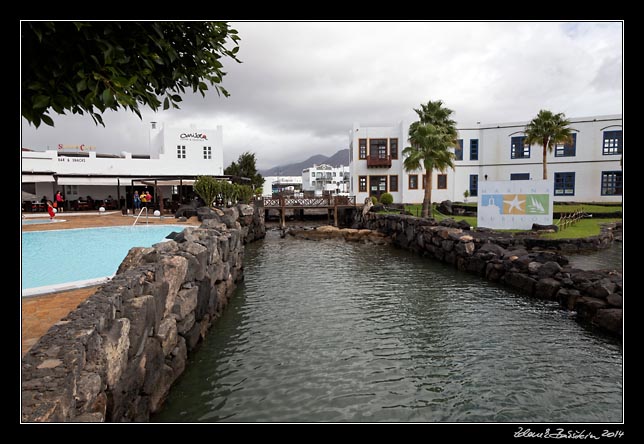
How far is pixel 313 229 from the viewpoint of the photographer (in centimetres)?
3350

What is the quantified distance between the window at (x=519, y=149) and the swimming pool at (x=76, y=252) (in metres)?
34.9

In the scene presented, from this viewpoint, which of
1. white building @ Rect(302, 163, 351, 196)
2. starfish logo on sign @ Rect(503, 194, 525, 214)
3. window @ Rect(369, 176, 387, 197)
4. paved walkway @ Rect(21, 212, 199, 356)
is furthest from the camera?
white building @ Rect(302, 163, 351, 196)

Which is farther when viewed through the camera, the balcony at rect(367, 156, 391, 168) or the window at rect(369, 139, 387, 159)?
the window at rect(369, 139, 387, 159)

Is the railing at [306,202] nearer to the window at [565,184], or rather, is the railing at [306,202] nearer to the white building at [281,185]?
the window at [565,184]

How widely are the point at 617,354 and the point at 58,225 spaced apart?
2327cm

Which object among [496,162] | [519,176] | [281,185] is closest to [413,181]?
[496,162]

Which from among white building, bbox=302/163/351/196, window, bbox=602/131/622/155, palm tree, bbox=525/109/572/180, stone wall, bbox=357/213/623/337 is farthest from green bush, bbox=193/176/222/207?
white building, bbox=302/163/351/196

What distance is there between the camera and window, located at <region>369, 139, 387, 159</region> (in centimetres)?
4375

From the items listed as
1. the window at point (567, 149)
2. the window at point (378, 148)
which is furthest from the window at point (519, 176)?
the window at point (378, 148)

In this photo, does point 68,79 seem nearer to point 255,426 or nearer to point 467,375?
point 255,426

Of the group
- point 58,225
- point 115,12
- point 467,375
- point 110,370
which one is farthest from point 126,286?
point 58,225

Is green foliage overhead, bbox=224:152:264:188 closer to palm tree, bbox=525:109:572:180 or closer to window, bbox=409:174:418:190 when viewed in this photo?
window, bbox=409:174:418:190

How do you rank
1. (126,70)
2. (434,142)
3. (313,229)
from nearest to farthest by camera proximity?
(126,70) → (434,142) → (313,229)

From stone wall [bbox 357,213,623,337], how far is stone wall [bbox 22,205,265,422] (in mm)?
9771
